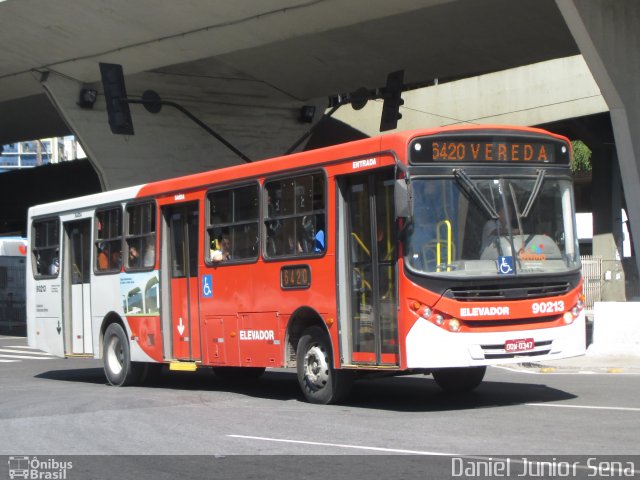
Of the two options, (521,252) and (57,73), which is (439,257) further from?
(57,73)

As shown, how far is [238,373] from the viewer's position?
1794 cm

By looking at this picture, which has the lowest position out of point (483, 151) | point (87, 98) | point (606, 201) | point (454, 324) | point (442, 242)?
point (454, 324)

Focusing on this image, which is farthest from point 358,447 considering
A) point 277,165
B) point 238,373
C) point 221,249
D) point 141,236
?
point 238,373

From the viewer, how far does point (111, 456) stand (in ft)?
31.7

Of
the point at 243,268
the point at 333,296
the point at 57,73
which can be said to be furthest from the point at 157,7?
the point at 333,296

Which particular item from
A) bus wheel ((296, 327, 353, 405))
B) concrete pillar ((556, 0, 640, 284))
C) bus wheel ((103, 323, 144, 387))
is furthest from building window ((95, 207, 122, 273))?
concrete pillar ((556, 0, 640, 284))

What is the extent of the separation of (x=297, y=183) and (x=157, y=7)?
1372 centimetres

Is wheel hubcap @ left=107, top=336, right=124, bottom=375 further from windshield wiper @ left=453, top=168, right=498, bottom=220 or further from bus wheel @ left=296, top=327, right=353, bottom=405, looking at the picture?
windshield wiper @ left=453, top=168, right=498, bottom=220

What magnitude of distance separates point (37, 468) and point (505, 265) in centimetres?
557

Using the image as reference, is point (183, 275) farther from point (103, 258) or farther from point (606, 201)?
point (606, 201)

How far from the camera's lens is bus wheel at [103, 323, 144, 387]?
17.3 meters

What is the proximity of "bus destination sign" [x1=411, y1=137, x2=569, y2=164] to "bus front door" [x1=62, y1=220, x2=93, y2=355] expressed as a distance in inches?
326

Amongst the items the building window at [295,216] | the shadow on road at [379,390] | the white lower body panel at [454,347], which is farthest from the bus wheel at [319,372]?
the white lower body panel at [454,347]

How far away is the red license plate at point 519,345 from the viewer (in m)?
11.9
